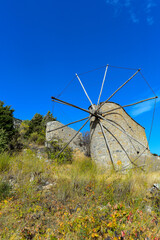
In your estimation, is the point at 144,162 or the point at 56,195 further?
the point at 144,162

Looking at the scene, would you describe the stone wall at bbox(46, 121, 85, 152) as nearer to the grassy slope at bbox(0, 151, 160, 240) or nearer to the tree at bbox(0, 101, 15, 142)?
the tree at bbox(0, 101, 15, 142)

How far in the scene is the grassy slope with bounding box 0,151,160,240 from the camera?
8.19 ft

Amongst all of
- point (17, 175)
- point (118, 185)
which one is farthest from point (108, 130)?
point (17, 175)

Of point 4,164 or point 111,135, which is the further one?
point 111,135

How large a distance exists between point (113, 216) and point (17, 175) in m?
3.88

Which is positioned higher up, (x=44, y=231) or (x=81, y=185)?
(x=81, y=185)

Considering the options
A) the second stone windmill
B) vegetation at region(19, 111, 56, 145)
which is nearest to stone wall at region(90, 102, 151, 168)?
the second stone windmill

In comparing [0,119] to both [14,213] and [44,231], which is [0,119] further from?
[44,231]

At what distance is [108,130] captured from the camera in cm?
776

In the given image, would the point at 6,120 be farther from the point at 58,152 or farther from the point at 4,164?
the point at 4,164

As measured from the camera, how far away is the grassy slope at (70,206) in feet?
8.19

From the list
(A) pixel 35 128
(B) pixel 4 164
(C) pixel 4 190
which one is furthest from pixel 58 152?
(A) pixel 35 128

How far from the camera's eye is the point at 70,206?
358cm

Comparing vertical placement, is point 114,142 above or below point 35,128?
below
